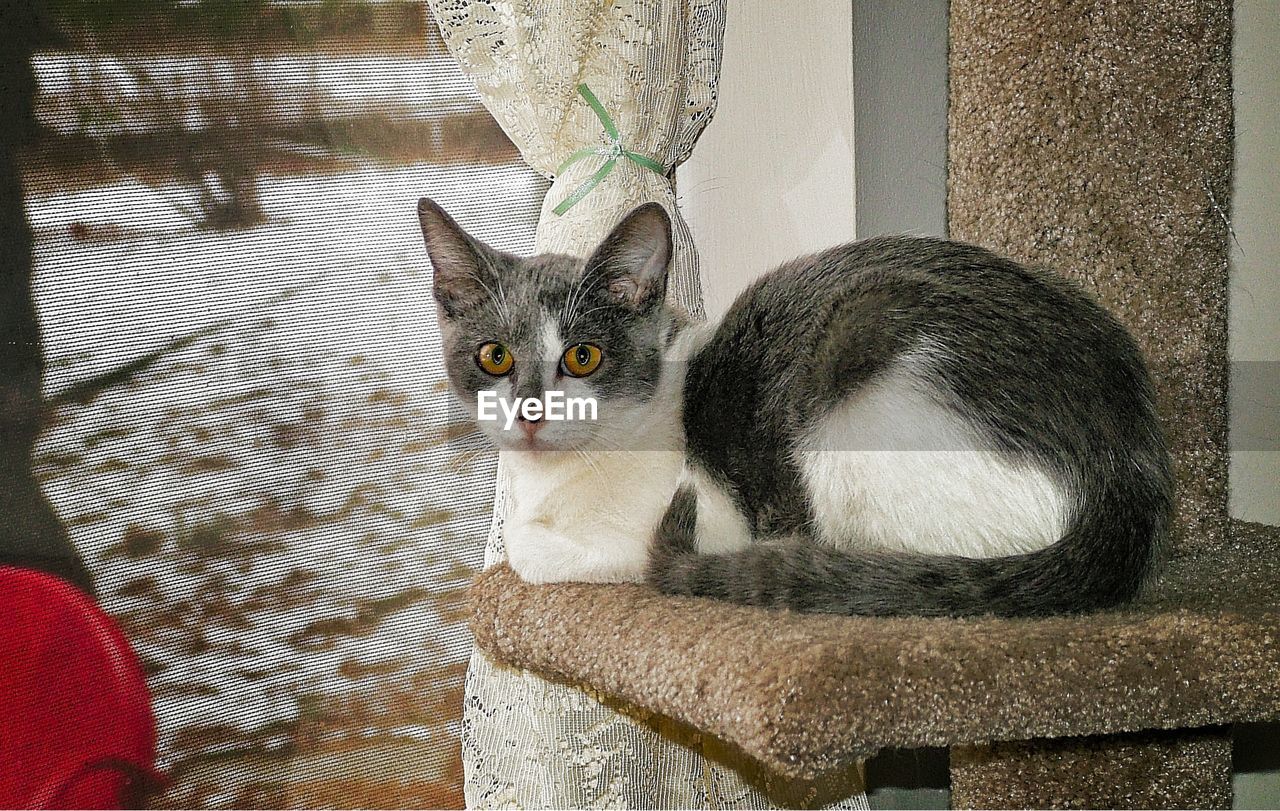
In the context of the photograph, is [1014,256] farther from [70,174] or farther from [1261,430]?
[70,174]

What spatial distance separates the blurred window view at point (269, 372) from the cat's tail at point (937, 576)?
678 millimetres

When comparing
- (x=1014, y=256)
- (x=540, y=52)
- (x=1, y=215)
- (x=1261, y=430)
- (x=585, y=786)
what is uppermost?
(x=540, y=52)

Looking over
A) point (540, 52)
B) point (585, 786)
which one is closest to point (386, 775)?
point (585, 786)

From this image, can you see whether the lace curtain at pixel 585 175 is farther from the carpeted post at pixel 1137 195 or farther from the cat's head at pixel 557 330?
the carpeted post at pixel 1137 195

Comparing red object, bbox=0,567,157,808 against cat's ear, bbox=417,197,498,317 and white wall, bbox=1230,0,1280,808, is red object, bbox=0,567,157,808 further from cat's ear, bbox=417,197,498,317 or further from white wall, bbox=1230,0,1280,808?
white wall, bbox=1230,0,1280,808

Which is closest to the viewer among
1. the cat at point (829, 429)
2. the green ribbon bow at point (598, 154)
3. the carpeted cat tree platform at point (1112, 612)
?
the carpeted cat tree platform at point (1112, 612)

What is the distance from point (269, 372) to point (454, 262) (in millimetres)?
565

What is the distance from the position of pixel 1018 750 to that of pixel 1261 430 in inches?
20.6

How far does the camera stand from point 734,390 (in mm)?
893

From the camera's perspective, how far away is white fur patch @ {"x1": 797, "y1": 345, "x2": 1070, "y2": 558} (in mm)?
753

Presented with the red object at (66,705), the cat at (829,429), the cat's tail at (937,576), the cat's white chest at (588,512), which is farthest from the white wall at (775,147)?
the red object at (66,705)

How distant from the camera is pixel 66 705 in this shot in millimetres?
1237

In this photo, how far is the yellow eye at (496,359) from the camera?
87 cm

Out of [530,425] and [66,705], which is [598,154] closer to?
[530,425]
